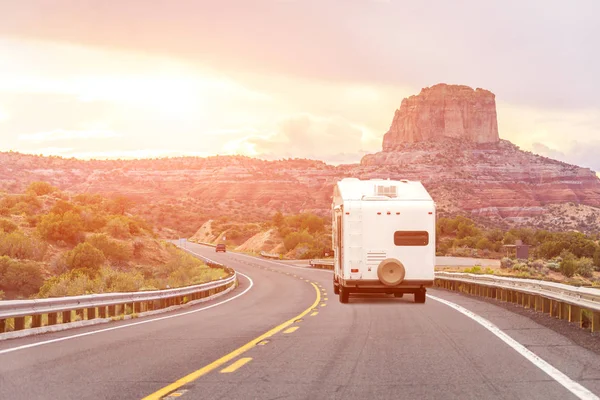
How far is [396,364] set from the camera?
9320 millimetres

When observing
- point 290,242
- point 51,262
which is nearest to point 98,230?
point 51,262

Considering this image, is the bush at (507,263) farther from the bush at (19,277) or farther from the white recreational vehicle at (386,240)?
the white recreational vehicle at (386,240)

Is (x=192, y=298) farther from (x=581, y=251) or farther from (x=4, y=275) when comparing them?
(x=581, y=251)

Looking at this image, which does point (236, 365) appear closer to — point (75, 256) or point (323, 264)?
point (75, 256)

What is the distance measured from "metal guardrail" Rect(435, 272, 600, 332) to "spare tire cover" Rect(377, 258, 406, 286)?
3.36m

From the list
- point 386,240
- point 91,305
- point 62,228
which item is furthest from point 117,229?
point 386,240

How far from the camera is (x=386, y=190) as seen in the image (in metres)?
18.7

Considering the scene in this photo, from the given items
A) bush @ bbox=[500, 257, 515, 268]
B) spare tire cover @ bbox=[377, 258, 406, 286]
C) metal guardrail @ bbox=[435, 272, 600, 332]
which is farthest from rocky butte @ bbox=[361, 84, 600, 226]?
spare tire cover @ bbox=[377, 258, 406, 286]

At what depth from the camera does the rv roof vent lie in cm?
1864

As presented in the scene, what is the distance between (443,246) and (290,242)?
1936 cm

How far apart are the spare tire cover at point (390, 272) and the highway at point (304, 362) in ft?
8.74

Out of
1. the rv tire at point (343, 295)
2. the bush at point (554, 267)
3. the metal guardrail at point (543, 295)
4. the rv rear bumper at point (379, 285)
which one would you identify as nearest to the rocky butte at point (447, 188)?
the bush at point (554, 267)

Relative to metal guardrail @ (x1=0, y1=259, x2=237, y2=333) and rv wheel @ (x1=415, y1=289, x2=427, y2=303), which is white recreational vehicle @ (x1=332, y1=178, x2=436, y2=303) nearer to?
rv wheel @ (x1=415, y1=289, x2=427, y2=303)

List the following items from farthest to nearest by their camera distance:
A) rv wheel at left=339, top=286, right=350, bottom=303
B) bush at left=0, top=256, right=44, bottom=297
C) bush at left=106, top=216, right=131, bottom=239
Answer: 1. bush at left=106, top=216, right=131, bottom=239
2. bush at left=0, top=256, right=44, bottom=297
3. rv wheel at left=339, top=286, right=350, bottom=303
